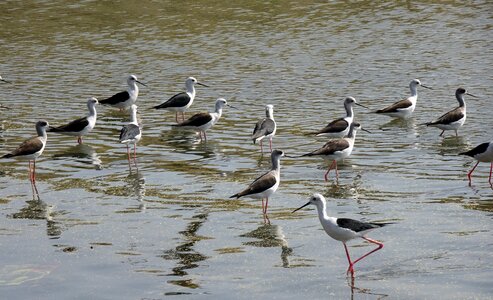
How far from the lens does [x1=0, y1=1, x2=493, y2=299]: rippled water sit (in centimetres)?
1544

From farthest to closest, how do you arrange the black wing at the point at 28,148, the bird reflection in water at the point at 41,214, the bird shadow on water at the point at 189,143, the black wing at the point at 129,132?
the bird shadow on water at the point at 189,143
the black wing at the point at 129,132
the black wing at the point at 28,148
the bird reflection in water at the point at 41,214

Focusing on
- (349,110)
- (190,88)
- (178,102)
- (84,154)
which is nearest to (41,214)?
(84,154)

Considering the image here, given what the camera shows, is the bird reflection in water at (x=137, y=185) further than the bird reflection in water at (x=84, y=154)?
No

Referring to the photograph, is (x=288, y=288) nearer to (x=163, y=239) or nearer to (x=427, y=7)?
(x=163, y=239)

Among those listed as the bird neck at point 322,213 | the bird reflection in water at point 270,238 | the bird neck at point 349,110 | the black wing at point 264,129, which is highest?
the bird neck at point 322,213

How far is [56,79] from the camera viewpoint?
36188mm

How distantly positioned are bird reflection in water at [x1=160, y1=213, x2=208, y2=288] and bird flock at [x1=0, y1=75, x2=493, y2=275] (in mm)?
1002

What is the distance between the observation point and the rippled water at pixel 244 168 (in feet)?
50.6

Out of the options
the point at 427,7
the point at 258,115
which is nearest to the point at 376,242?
the point at 258,115

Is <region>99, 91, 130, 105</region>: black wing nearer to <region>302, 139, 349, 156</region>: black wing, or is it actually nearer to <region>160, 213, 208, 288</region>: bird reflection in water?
<region>302, 139, 349, 156</region>: black wing

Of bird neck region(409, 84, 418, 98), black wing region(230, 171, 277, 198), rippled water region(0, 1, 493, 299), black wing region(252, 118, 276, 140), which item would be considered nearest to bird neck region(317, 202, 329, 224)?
rippled water region(0, 1, 493, 299)

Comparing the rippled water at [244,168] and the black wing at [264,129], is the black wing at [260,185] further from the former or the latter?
the black wing at [264,129]

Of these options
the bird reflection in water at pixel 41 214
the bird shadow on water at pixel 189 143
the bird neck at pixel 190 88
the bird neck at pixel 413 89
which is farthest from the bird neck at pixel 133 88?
the bird reflection in water at pixel 41 214

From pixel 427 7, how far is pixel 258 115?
877 inches
